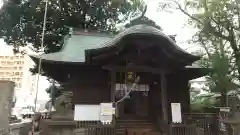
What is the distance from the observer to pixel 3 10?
20.1 meters

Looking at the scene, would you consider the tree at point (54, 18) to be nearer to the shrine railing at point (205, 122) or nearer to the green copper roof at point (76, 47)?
the green copper roof at point (76, 47)

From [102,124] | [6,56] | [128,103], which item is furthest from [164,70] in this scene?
[6,56]

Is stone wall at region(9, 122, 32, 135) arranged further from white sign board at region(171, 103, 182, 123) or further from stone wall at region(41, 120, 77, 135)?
white sign board at region(171, 103, 182, 123)

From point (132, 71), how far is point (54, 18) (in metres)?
12.6

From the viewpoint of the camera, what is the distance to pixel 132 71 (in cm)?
1109

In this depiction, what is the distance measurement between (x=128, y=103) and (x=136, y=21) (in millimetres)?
4388

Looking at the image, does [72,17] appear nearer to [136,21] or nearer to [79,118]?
[136,21]

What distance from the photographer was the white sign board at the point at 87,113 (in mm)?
9639

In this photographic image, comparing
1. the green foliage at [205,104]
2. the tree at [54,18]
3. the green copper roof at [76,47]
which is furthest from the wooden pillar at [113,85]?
the tree at [54,18]

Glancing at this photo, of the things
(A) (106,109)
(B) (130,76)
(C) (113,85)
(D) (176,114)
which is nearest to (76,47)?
(B) (130,76)

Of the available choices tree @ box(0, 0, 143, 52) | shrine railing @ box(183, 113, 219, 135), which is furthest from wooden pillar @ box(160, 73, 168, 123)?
tree @ box(0, 0, 143, 52)

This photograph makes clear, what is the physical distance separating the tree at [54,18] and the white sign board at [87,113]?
13.1 m

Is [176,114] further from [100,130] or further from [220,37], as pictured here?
[220,37]

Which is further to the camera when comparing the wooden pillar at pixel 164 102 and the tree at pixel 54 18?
the tree at pixel 54 18
